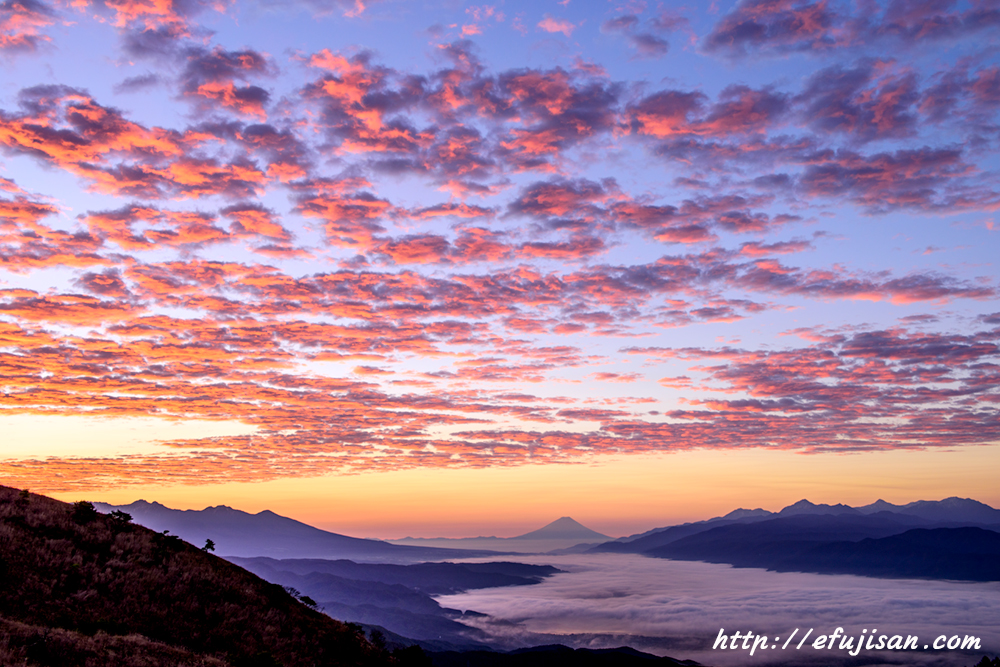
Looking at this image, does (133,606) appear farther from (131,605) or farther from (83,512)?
(83,512)

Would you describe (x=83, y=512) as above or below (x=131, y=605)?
above

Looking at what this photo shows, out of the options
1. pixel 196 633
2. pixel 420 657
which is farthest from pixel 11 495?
pixel 420 657

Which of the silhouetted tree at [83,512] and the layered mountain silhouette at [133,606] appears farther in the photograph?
the silhouetted tree at [83,512]

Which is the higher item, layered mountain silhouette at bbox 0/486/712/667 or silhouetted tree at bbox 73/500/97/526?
silhouetted tree at bbox 73/500/97/526

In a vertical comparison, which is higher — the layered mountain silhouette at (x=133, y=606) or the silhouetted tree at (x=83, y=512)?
the silhouetted tree at (x=83, y=512)

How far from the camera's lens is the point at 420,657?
5066cm

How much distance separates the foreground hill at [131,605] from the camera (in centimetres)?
2709

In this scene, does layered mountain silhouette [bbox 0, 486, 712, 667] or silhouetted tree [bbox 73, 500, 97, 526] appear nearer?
layered mountain silhouette [bbox 0, 486, 712, 667]

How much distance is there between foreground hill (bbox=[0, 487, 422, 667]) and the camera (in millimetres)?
27094

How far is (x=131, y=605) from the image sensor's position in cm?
3606

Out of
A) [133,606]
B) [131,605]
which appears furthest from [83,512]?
[133,606]

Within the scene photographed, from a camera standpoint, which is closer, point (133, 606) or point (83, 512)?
point (133, 606)

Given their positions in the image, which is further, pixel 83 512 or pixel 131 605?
pixel 83 512

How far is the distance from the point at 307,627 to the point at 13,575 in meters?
18.6
